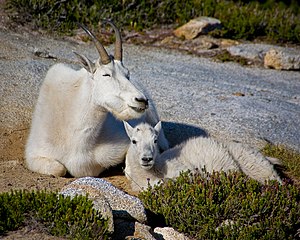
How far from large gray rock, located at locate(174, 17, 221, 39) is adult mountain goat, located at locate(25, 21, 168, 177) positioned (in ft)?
22.3

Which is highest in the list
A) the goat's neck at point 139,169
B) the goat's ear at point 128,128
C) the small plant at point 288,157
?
the goat's ear at point 128,128

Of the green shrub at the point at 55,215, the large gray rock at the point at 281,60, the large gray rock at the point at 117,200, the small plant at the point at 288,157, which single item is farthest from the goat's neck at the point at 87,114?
the large gray rock at the point at 281,60

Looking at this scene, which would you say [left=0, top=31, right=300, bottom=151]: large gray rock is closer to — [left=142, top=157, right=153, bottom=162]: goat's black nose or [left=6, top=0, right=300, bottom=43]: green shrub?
[left=6, top=0, right=300, bottom=43]: green shrub

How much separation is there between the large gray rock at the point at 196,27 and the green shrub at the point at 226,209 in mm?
8191

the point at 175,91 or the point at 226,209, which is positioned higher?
the point at 226,209

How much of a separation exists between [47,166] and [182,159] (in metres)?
1.59

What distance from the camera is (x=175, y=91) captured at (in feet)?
38.1

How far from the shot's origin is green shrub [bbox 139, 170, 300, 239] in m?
6.69

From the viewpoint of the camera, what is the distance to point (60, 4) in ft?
48.0

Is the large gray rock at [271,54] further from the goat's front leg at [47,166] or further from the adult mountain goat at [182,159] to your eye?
the goat's front leg at [47,166]

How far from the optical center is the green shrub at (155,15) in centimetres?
1436

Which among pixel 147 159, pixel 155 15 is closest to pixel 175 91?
pixel 147 159

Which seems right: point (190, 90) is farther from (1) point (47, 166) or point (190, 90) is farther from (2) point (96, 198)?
(2) point (96, 198)

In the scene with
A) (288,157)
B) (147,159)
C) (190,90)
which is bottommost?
(190,90)
